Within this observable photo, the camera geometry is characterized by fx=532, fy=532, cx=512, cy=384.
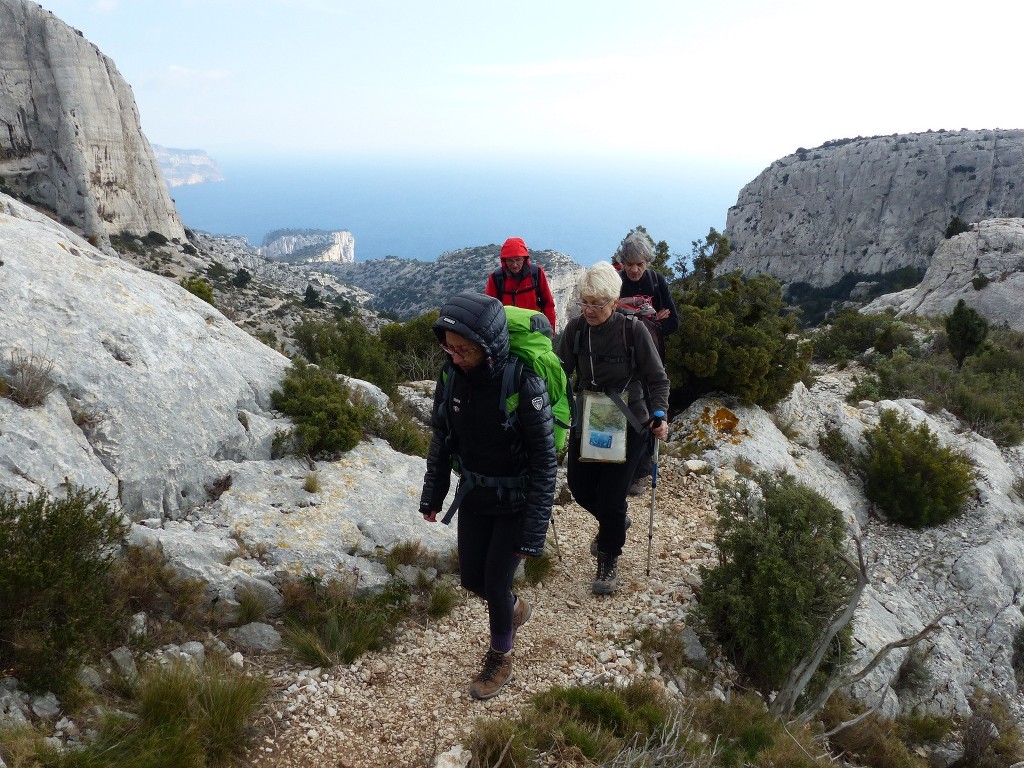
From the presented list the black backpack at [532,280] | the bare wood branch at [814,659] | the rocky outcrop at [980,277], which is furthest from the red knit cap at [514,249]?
the rocky outcrop at [980,277]

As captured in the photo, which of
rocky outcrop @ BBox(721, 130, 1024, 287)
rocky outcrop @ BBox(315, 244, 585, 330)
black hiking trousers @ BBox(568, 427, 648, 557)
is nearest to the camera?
black hiking trousers @ BBox(568, 427, 648, 557)

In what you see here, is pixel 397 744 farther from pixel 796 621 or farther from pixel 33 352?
pixel 33 352

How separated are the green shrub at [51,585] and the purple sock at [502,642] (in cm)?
243

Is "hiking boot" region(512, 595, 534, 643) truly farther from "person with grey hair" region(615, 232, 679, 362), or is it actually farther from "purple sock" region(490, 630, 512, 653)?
"person with grey hair" region(615, 232, 679, 362)

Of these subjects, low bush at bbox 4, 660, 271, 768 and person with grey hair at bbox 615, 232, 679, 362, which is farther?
person with grey hair at bbox 615, 232, 679, 362

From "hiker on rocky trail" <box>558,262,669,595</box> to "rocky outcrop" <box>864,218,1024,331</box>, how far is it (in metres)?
31.6

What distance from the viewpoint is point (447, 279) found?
77.4 meters

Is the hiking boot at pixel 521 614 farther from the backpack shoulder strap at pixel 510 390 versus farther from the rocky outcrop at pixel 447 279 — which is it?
the rocky outcrop at pixel 447 279

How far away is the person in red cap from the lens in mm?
5623

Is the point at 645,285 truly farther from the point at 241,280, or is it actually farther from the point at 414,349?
the point at 241,280

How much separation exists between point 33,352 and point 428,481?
12.0 ft

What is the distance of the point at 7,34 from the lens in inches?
1758

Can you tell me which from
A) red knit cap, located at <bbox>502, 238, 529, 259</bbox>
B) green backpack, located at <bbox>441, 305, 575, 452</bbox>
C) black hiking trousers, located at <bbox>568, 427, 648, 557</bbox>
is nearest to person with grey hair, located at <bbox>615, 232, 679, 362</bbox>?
red knit cap, located at <bbox>502, 238, 529, 259</bbox>

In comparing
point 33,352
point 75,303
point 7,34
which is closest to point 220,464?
point 33,352
